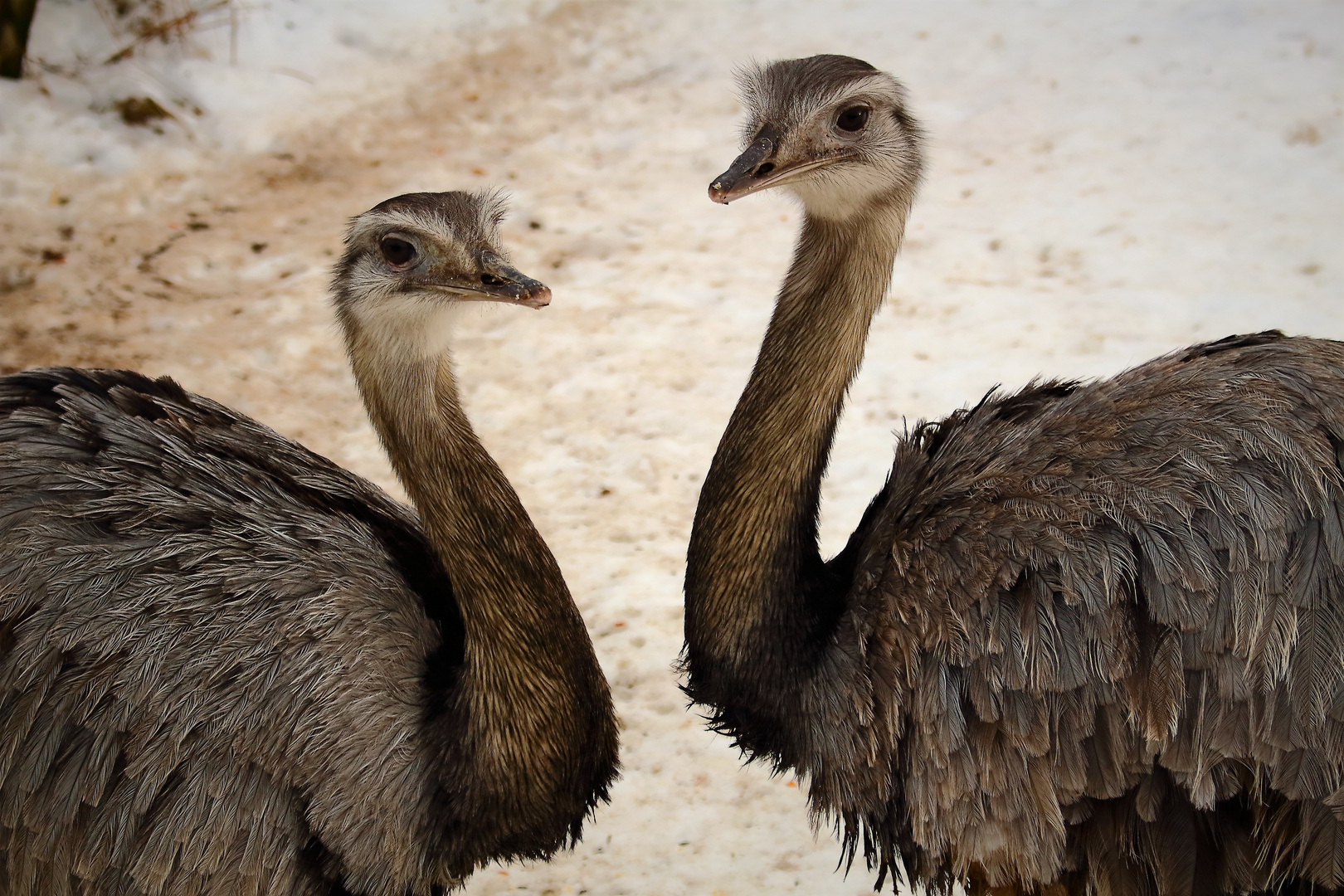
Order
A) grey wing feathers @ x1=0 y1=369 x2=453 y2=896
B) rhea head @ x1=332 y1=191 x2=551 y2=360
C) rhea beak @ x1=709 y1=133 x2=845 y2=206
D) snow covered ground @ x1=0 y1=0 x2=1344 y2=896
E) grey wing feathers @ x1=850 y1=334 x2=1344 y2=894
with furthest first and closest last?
snow covered ground @ x1=0 y1=0 x2=1344 y2=896 < rhea beak @ x1=709 y1=133 x2=845 y2=206 < rhea head @ x1=332 y1=191 x2=551 y2=360 < grey wing feathers @ x1=0 y1=369 x2=453 y2=896 < grey wing feathers @ x1=850 y1=334 x2=1344 y2=894

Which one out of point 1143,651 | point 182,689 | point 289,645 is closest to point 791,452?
point 1143,651

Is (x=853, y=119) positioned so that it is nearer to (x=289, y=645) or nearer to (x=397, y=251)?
(x=397, y=251)

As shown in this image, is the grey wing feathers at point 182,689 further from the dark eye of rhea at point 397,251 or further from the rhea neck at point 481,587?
the dark eye of rhea at point 397,251

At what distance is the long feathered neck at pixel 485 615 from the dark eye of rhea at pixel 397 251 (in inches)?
7.7

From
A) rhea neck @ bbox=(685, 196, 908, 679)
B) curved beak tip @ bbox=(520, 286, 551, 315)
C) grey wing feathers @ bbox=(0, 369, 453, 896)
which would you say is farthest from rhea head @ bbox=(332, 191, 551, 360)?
rhea neck @ bbox=(685, 196, 908, 679)

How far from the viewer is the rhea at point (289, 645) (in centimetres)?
265

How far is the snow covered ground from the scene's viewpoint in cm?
452

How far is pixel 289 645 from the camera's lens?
273 cm

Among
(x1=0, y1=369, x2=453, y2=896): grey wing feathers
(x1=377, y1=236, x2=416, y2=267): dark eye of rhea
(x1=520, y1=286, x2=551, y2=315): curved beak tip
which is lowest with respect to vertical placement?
(x1=0, y1=369, x2=453, y2=896): grey wing feathers

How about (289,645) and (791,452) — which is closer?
(289,645)

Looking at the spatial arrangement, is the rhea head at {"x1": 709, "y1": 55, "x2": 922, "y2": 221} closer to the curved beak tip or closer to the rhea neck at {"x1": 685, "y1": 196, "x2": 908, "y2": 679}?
the rhea neck at {"x1": 685, "y1": 196, "x2": 908, "y2": 679}

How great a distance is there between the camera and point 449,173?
641cm

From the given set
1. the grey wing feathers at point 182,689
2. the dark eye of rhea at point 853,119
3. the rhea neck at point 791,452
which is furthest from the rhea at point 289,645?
the dark eye of rhea at point 853,119

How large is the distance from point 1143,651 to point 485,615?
1.43 meters
